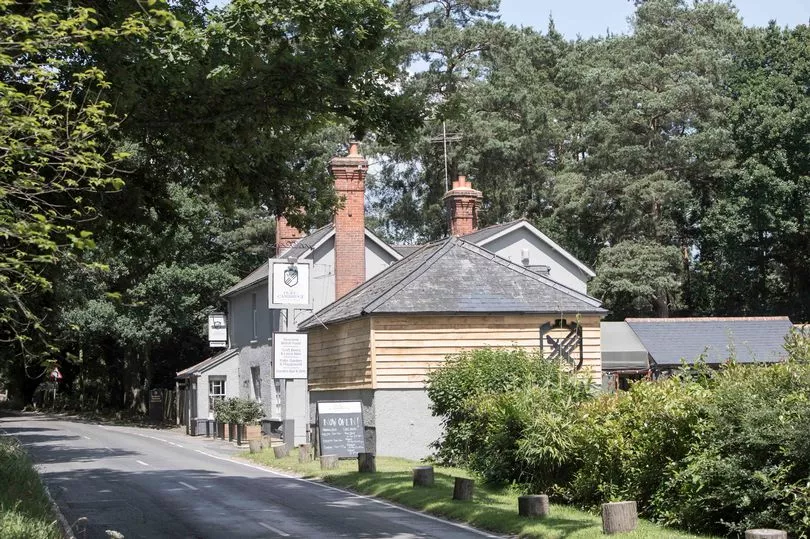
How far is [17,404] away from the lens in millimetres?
89438

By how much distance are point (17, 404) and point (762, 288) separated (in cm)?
6183

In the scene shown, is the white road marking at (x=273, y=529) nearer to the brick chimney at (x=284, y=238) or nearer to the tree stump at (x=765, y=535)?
the tree stump at (x=765, y=535)

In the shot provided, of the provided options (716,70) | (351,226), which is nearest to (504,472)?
(351,226)

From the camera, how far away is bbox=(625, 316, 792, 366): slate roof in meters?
40.7

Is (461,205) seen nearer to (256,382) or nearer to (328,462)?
(256,382)

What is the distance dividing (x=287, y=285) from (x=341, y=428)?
22.6 feet

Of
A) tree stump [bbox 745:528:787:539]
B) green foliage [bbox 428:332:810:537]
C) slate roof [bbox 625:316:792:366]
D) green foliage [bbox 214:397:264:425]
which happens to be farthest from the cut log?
tree stump [bbox 745:528:787:539]

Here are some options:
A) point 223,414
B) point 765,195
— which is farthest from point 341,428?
point 765,195

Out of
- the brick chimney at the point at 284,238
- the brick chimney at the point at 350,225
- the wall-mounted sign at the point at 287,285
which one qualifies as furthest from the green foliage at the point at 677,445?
the brick chimney at the point at 284,238

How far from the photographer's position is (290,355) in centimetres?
3288

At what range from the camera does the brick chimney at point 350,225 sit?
37.5 m

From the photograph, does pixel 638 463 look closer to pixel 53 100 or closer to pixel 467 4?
pixel 53 100

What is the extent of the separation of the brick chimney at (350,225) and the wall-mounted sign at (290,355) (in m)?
6.24

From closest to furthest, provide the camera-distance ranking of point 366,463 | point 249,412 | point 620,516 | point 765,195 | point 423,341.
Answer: point 620,516
point 366,463
point 423,341
point 249,412
point 765,195
